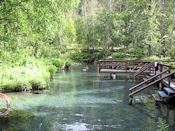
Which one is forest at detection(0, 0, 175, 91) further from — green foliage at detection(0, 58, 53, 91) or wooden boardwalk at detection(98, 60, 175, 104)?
wooden boardwalk at detection(98, 60, 175, 104)

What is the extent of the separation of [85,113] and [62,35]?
70.3 feet

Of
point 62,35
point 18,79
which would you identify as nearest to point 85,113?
point 18,79

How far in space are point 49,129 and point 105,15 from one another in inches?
1301

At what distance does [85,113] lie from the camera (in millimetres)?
8977

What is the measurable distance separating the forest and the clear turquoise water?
229 cm

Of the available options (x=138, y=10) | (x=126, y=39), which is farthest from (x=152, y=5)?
(x=126, y=39)

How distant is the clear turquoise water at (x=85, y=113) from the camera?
741cm

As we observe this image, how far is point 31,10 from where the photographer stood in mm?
7047

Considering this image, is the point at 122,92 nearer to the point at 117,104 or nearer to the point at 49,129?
the point at 117,104

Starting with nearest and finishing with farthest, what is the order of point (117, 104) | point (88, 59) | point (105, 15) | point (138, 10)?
point (117, 104) → point (138, 10) → point (105, 15) → point (88, 59)

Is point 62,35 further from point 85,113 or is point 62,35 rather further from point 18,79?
point 85,113

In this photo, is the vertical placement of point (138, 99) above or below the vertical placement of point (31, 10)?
below

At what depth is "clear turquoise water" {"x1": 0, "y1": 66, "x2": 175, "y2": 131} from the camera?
7406mm

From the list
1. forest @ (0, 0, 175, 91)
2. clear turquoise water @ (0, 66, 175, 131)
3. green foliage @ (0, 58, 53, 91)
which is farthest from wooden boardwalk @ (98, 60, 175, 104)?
green foliage @ (0, 58, 53, 91)
